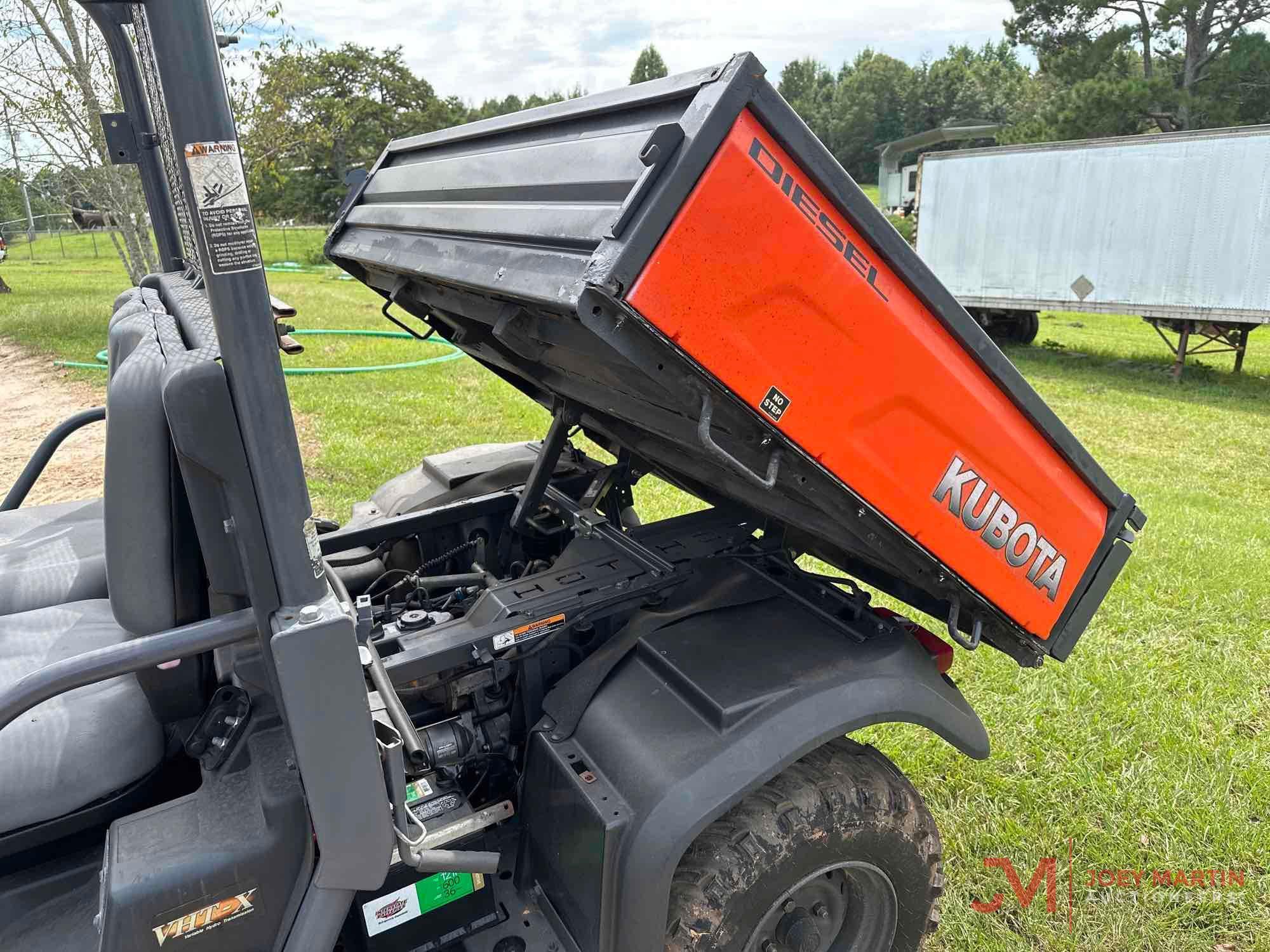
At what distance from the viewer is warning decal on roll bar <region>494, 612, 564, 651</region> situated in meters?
2.26

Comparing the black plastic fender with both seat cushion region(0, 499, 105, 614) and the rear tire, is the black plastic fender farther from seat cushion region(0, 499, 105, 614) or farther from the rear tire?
seat cushion region(0, 499, 105, 614)

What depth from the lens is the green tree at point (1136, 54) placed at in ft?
95.7

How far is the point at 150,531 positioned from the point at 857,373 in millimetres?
1609

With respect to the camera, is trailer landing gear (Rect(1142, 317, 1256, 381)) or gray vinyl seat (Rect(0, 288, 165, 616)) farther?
trailer landing gear (Rect(1142, 317, 1256, 381))

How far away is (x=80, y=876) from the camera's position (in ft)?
6.55

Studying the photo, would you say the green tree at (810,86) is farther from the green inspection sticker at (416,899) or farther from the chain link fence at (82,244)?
the green inspection sticker at (416,899)

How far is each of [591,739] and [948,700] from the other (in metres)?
0.95

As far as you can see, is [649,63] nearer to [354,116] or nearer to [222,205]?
[354,116]

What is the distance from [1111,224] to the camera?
488 inches

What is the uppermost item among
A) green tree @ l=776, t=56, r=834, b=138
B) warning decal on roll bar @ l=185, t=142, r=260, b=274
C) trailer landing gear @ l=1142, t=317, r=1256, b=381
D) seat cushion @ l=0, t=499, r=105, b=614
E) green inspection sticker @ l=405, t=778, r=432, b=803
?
green tree @ l=776, t=56, r=834, b=138

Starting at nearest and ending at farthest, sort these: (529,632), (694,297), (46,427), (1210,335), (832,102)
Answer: (694,297), (529,632), (46,427), (1210,335), (832,102)

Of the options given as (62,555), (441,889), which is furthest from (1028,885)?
→ (62,555)

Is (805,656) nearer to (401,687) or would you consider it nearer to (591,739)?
(591,739)

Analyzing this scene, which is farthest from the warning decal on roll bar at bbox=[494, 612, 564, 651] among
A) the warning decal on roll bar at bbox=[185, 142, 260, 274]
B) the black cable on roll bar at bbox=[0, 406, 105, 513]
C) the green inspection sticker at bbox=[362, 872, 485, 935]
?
the black cable on roll bar at bbox=[0, 406, 105, 513]
